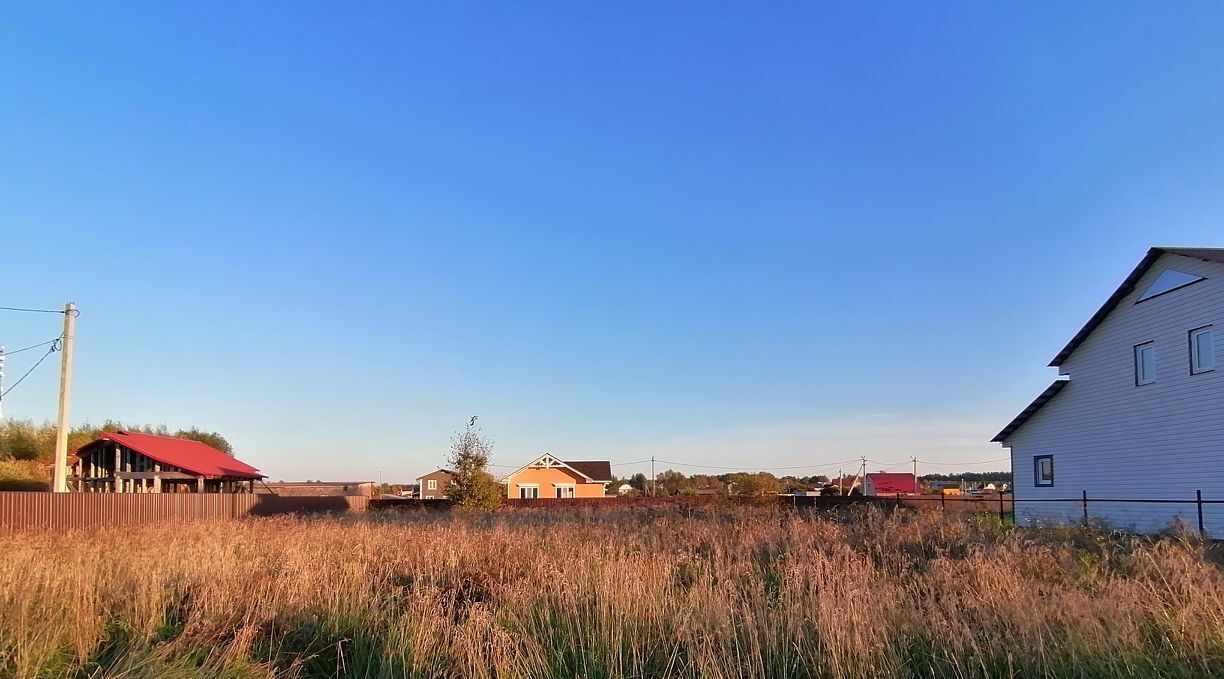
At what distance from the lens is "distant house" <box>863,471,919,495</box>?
7612 cm

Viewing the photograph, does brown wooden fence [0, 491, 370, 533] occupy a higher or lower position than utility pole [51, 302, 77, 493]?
lower

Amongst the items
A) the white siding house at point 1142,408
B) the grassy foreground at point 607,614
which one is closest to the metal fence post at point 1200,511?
the white siding house at point 1142,408

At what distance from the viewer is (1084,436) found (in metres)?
23.2

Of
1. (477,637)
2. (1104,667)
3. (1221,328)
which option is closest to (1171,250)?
(1221,328)

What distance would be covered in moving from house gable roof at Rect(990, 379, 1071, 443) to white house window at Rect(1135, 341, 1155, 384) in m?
2.66

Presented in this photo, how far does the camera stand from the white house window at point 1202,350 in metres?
18.7

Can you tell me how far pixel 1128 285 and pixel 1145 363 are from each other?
209 centimetres

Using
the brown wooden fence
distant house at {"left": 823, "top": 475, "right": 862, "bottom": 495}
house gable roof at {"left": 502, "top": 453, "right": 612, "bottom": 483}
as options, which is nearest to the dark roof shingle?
house gable roof at {"left": 502, "top": 453, "right": 612, "bottom": 483}

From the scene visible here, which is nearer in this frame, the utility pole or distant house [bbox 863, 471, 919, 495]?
the utility pole

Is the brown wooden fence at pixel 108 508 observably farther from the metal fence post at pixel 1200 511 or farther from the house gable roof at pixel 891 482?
the house gable roof at pixel 891 482

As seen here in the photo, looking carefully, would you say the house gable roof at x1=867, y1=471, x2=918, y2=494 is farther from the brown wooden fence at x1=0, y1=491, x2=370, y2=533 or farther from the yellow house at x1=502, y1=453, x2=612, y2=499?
the brown wooden fence at x1=0, y1=491, x2=370, y2=533

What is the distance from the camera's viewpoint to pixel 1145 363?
2119cm

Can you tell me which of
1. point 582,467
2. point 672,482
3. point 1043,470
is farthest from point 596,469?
point 1043,470

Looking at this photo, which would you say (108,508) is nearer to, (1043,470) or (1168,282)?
(1043,470)
